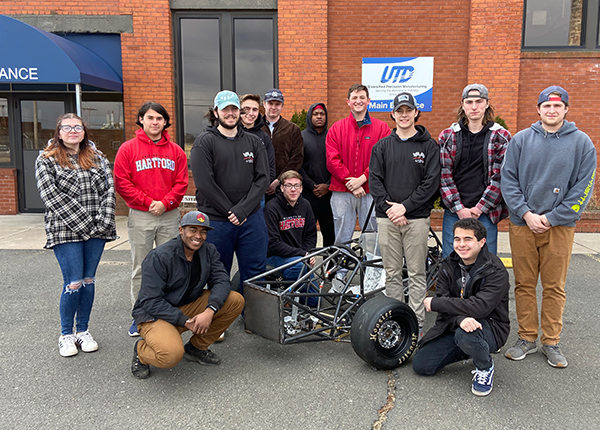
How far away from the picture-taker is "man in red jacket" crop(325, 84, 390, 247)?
Result: 217 inches

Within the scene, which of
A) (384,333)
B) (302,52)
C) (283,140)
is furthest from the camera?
(302,52)

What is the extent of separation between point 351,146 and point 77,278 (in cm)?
322

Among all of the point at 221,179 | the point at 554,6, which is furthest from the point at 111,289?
the point at 554,6

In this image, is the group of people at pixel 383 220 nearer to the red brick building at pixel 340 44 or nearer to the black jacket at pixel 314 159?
the black jacket at pixel 314 159

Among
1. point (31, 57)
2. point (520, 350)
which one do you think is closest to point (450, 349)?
point (520, 350)

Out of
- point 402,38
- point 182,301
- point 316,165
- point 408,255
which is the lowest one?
point 182,301

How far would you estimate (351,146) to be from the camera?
5.64 metres

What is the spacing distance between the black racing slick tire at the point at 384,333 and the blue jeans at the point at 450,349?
0.15m

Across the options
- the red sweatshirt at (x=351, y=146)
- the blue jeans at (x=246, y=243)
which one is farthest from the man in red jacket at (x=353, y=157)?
the blue jeans at (x=246, y=243)

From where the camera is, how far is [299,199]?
5285mm

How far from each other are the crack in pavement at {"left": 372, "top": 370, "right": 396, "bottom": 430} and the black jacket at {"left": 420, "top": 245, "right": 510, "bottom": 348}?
1.22 feet

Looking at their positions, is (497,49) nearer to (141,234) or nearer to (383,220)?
(383,220)

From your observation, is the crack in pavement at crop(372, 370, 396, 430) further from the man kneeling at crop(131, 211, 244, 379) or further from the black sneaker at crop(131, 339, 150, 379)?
the black sneaker at crop(131, 339, 150, 379)

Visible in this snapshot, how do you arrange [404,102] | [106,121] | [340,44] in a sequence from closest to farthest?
[404,102]
[340,44]
[106,121]
